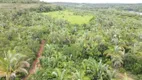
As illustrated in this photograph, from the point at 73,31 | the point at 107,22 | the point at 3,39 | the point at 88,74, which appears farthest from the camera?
the point at 107,22

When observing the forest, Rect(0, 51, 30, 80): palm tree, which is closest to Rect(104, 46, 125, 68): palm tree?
the forest

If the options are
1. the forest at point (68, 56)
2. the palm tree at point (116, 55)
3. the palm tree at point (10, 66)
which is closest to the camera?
the palm tree at point (10, 66)

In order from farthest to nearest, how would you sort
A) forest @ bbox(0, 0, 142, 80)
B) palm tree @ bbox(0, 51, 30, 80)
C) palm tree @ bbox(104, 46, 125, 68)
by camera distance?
palm tree @ bbox(104, 46, 125, 68), forest @ bbox(0, 0, 142, 80), palm tree @ bbox(0, 51, 30, 80)

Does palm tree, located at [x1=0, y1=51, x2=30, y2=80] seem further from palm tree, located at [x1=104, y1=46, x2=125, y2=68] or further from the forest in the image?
palm tree, located at [x1=104, y1=46, x2=125, y2=68]

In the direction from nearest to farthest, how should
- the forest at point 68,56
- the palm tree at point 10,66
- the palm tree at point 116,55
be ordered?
the palm tree at point 10,66 < the forest at point 68,56 < the palm tree at point 116,55

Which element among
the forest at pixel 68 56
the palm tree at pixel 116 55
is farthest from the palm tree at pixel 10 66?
the palm tree at pixel 116 55

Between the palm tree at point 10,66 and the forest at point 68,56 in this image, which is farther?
the forest at point 68,56

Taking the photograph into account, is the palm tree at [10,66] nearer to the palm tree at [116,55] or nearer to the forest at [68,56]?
the forest at [68,56]

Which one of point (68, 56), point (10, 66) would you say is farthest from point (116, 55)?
point (10, 66)

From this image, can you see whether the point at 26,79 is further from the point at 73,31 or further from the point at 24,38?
the point at 73,31

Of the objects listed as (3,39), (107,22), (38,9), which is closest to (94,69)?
(3,39)

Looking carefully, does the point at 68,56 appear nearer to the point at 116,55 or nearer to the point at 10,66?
the point at 116,55
